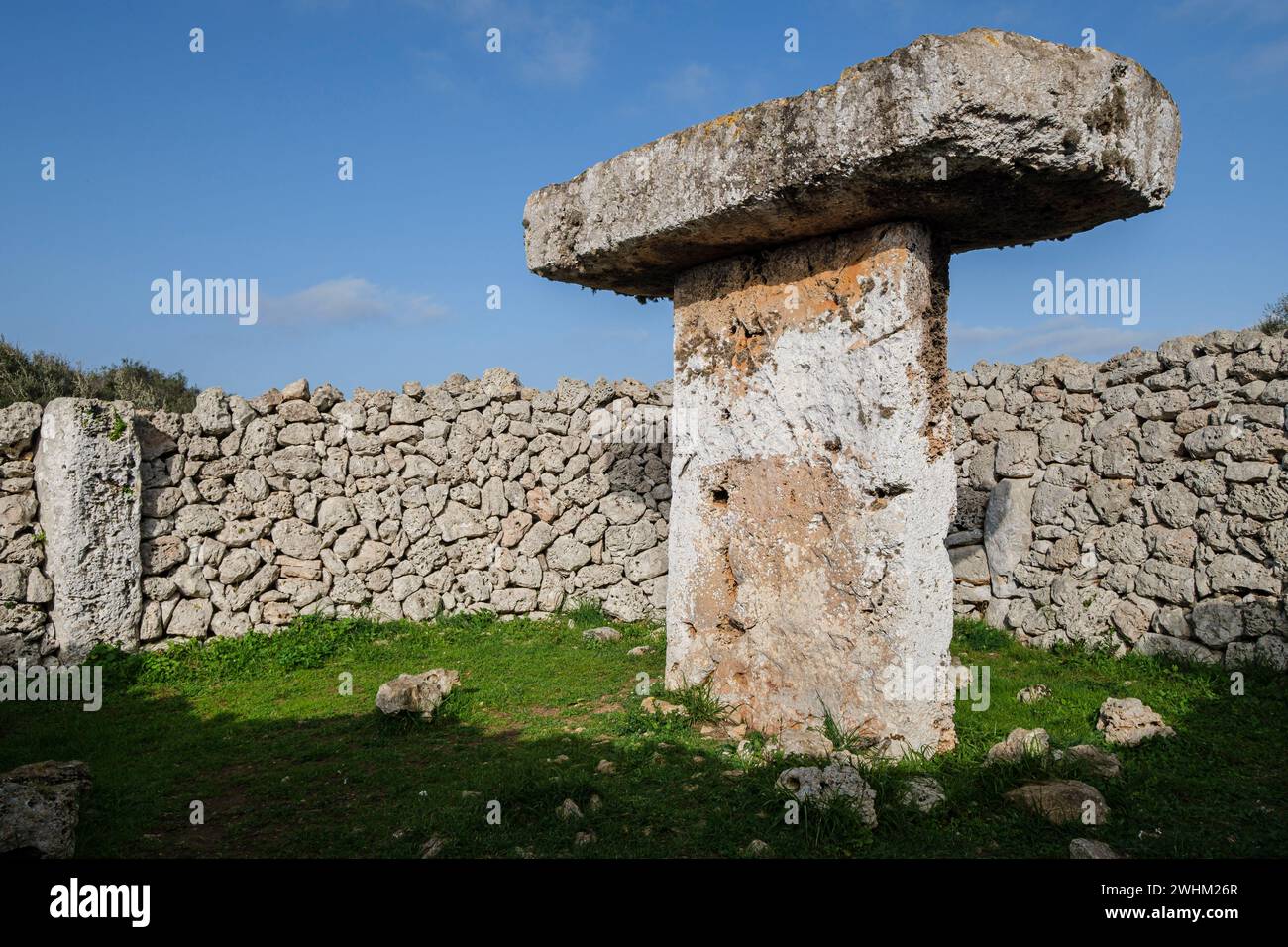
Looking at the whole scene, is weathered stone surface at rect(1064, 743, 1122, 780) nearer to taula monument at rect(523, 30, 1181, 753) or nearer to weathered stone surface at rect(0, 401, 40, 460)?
taula monument at rect(523, 30, 1181, 753)

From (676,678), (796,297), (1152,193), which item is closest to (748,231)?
(796,297)

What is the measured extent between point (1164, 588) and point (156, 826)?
23.9 feet

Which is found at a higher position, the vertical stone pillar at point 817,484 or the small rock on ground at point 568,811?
the vertical stone pillar at point 817,484

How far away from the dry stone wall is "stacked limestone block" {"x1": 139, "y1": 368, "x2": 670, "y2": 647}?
0.02m

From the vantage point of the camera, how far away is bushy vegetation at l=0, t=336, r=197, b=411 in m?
11.4

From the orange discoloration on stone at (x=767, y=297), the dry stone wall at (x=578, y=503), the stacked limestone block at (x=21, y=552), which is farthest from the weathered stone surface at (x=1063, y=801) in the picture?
the stacked limestone block at (x=21, y=552)

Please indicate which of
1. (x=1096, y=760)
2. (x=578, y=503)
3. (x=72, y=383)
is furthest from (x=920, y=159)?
(x=72, y=383)

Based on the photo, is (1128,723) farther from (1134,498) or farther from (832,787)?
(1134,498)

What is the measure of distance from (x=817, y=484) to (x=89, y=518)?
6125 mm

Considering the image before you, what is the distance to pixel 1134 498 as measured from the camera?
7.73m

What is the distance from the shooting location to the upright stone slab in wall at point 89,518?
7.38 m

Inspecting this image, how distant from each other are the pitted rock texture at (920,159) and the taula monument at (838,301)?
12mm

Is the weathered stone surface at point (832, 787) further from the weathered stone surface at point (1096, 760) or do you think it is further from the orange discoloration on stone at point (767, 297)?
the orange discoloration on stone at point (767, 297)

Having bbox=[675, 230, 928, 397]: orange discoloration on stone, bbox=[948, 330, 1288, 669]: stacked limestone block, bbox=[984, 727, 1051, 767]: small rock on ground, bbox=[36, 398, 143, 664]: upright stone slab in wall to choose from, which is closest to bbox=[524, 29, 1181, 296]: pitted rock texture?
bbox=[675, 230, 928, 397]: orange discoloration on stone
